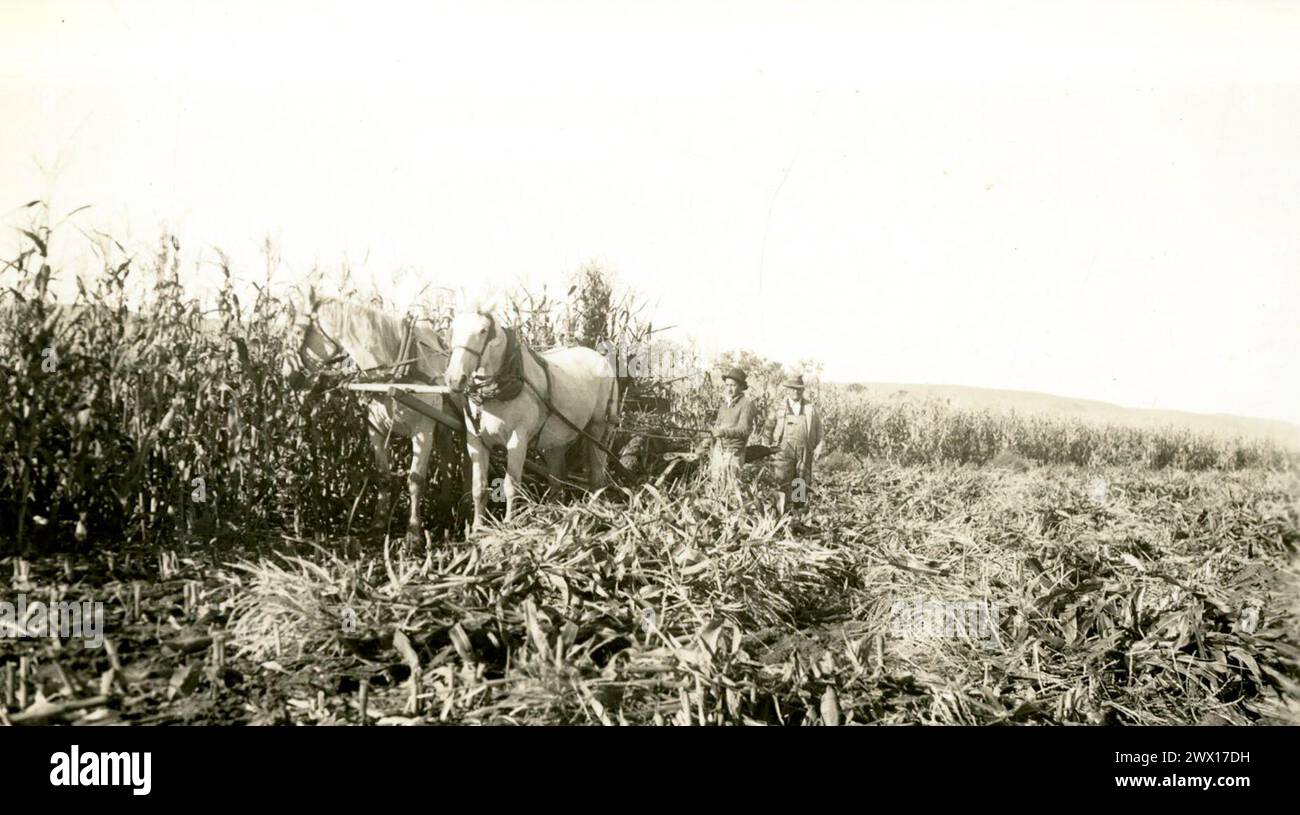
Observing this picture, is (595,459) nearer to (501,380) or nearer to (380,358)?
(501,380)

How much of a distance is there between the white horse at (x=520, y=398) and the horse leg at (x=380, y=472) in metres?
0.53

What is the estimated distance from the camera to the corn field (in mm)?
3070

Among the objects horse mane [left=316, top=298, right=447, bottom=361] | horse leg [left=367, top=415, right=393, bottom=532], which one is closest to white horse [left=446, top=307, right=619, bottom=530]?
horse mane [left=316, top=298, right=447, bottom=361]

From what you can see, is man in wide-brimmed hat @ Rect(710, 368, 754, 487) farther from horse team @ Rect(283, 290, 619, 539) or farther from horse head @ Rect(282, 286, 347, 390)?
horse head @ Rect(282, 286, 347, 390)

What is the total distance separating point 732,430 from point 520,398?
157 centimetres

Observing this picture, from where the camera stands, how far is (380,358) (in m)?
4.53

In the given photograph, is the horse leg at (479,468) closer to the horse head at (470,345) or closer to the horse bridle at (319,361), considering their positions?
the horse head at (470,345)

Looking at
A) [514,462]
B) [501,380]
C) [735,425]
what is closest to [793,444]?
[735,425]

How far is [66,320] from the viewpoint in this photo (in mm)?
3744

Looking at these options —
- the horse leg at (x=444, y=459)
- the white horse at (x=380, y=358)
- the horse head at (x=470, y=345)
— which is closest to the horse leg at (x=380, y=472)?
the white horse at (x=380, y=358)

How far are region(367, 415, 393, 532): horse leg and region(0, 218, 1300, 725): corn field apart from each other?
0.11 m

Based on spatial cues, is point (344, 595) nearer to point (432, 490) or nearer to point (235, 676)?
point (235, 676)

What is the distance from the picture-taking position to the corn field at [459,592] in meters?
3.07
